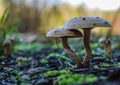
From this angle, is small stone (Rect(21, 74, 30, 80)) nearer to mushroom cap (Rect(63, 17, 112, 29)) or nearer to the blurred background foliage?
mushroom cap (Rect(63, 17, 112, 29))

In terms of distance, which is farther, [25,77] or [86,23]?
[25,77]

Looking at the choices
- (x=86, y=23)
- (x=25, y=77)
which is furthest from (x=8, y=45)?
(x=86, y=23)

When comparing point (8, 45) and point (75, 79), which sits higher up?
point (8, 45)

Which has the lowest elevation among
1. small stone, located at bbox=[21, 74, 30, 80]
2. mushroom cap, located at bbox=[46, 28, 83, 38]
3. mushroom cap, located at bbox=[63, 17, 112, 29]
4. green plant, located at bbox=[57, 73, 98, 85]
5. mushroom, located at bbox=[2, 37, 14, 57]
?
small stone, located at bbox=[21, 74, 30, 80]

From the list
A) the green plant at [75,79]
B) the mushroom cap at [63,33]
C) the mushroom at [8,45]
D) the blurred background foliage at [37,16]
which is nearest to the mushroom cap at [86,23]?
the mushroom cap at [63,33]

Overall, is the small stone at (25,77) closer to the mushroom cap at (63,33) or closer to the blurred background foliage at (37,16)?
the mushroom cap at (63,33)

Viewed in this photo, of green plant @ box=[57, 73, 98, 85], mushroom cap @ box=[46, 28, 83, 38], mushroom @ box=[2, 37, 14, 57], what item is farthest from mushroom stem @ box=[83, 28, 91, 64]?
mushroom @ box=[2, 37, 14, 57]

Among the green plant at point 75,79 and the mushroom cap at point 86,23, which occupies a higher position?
the mushroom cap at point 86,23

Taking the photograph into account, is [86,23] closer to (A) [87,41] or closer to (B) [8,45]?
(A) [87,41]

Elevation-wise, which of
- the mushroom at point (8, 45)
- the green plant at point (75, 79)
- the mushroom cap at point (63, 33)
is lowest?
the green plant at point (75, 79)

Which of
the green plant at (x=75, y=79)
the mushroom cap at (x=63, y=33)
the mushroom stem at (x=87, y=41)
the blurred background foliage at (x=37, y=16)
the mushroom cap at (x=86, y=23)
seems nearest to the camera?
the green plant at (x=75, y=79)

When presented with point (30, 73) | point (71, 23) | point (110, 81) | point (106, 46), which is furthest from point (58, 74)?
point (106, 46)

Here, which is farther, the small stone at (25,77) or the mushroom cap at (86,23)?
the small stone at (25,77)
